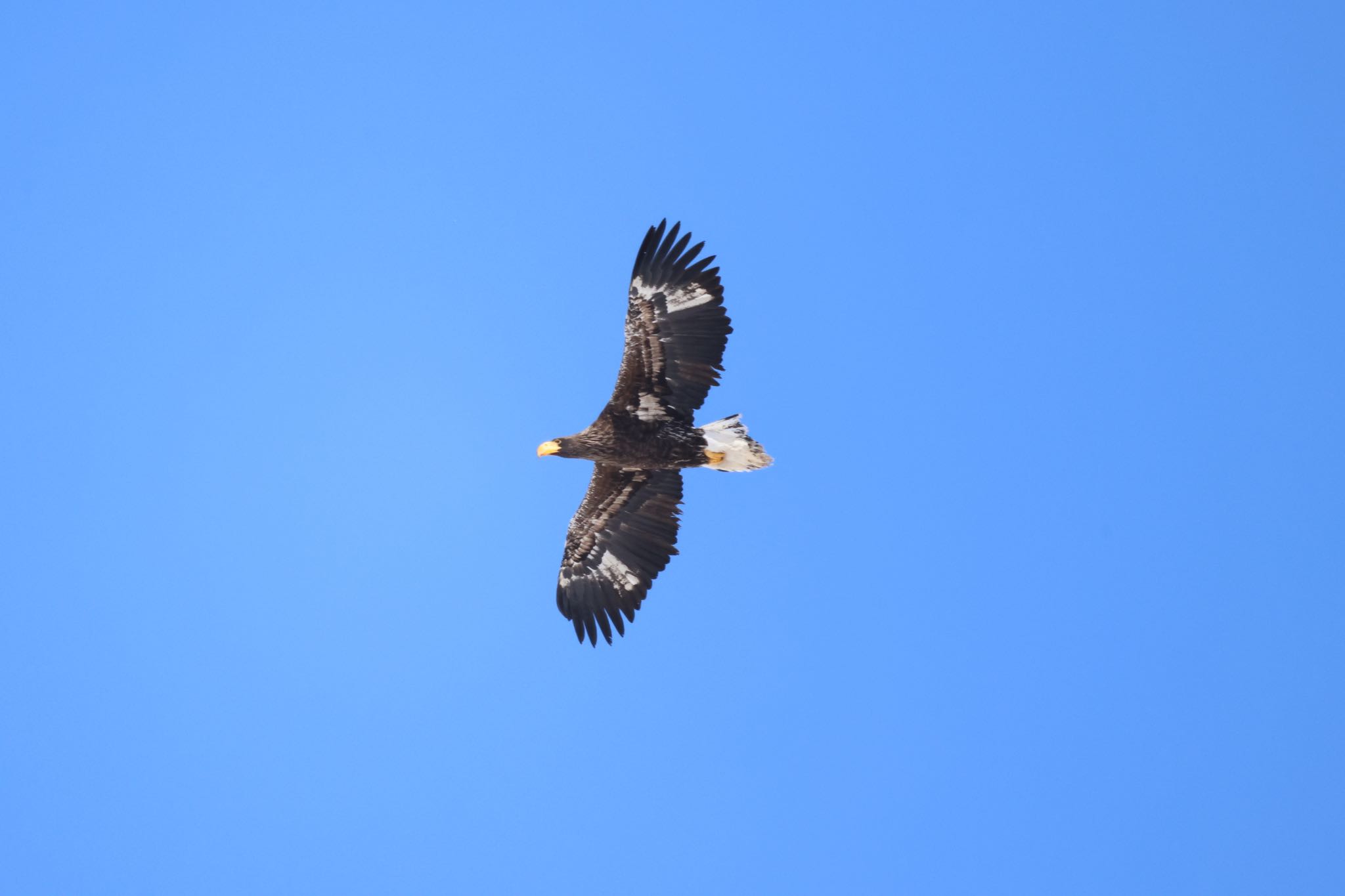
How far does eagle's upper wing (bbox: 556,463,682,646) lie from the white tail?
3.49 ft

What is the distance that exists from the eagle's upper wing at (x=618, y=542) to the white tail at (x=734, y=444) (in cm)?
106

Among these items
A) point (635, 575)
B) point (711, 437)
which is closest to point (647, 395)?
point (711, 437)

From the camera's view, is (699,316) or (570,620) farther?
(570,620)

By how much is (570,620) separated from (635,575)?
98cm

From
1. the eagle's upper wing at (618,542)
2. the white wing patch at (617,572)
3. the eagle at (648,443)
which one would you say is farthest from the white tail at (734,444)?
the white wing patch at (617,572)

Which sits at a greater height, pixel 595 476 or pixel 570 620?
pixel 595 476

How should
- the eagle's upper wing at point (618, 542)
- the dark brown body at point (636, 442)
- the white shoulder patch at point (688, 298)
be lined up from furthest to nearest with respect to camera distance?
the eagle's upper wing at point (618, 542) → the dark brown body at point (636, 442) → the white shoulder patch at point (688, 298)

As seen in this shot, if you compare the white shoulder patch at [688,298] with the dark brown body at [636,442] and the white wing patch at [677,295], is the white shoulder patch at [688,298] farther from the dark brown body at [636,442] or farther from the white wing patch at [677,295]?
the dark brown body at [636,442]

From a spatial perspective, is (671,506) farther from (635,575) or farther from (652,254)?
(652,254)

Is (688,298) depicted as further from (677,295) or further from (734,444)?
(734,444)

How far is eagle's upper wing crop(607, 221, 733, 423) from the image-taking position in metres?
15.1

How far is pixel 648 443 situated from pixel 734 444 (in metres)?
0.91

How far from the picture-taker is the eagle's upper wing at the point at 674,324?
1509 centimetres

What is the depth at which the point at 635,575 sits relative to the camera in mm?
16797
